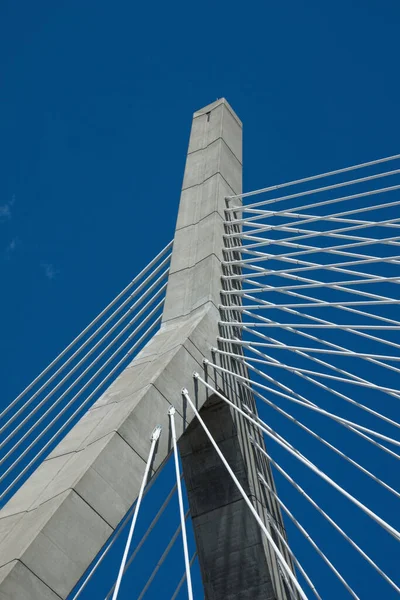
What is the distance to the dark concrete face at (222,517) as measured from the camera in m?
13.1

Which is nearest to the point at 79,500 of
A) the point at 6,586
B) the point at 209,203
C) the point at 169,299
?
the point at 6,586

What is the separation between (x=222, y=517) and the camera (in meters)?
13.6

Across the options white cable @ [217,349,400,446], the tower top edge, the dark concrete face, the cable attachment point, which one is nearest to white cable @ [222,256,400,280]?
white cable @ [217,349,400,446]

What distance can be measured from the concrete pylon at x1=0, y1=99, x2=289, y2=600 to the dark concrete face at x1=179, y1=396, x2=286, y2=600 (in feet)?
0.05

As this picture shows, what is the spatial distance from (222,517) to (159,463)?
6.43 feet

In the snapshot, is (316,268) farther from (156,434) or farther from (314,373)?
(156,434)

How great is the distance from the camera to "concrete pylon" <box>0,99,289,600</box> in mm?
10250

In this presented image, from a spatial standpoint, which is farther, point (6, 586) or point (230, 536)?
point (230, 536)

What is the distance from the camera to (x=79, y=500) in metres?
10.7

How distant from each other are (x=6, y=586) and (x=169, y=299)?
6.87 meters

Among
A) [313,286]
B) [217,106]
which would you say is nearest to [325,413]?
[313,286]

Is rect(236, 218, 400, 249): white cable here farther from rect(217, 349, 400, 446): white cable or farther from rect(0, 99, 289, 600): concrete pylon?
rect(217, 349, 400, 446): white cable

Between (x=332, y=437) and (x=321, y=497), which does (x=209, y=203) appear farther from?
(x=332, y=437)

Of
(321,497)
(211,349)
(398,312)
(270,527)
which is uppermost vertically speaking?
(398,312)
